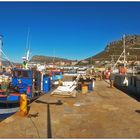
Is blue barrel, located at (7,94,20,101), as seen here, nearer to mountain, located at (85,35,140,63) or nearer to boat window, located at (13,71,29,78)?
boat window, located at (13,71,29,78)

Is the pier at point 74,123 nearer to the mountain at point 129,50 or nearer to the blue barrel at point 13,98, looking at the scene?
the blue barrel at point 13,98

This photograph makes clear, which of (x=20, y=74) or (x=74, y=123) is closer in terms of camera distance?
(x=74, y=123)

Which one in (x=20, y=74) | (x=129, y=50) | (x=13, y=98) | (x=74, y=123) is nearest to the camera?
(x=74, y=123)

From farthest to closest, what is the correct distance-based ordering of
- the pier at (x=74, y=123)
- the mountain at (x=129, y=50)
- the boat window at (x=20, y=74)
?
the mountain at (x=129, y=50) → the boat window at (x=20, y=74) → the pier at (x=74, y=123)

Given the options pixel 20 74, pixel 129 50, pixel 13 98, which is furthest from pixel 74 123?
pixel 129 50

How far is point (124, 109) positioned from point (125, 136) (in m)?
5.72

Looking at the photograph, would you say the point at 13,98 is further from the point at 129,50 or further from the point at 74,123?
the point at 129,50

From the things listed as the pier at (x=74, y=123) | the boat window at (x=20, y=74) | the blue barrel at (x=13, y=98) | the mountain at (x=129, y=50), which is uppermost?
the mountain at (x=129, y=50)

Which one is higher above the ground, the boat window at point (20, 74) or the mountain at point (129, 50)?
the mountain at point (129, 50)

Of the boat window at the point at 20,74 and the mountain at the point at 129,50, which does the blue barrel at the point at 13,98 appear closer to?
the boat window at the point at 20,74

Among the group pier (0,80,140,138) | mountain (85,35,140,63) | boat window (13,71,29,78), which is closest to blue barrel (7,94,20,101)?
pier (0,80,140,138)

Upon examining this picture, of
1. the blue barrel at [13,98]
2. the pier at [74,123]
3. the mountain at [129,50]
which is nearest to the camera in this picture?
the pier at [74,123]

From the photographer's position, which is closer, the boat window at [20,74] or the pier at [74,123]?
the pier at [74,123]

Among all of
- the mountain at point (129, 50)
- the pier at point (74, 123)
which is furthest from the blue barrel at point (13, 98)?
the mountain at point (129, 50)
